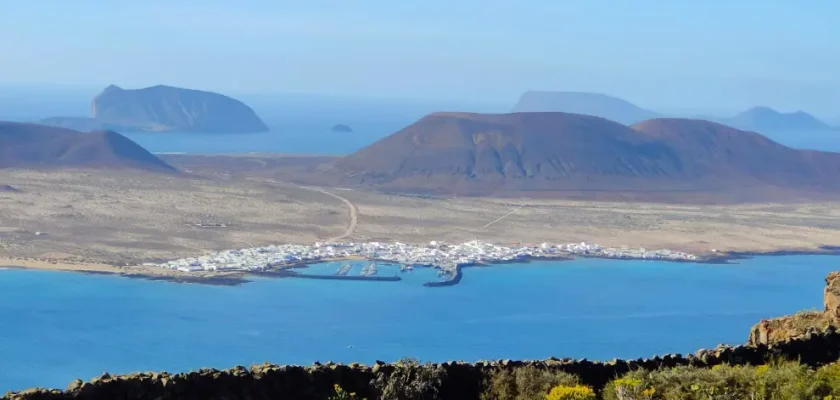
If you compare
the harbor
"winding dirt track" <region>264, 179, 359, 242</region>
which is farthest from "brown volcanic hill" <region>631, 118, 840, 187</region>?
the harbor

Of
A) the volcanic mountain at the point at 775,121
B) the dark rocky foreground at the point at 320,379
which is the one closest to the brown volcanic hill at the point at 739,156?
the dark rocky foreground at the point at 320,379

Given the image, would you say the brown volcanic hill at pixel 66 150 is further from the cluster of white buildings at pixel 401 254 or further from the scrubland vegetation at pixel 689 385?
the scrubland vegetation at pixel 689 385

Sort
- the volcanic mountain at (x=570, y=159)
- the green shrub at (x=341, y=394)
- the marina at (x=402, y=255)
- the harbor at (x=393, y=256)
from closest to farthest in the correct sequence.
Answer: the green shrub at (x=341, y=394), the harbor at (x=393, y=256), the marina at (x=402, y=255), the volcanic mountain at (x=570, y=159)

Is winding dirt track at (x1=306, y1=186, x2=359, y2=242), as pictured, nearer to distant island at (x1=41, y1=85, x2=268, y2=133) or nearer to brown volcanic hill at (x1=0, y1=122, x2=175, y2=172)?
brown volcanic hill at (x1=0, y1=122, x2=175, y2=172)

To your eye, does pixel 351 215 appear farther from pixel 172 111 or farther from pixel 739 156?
pixel 172 111

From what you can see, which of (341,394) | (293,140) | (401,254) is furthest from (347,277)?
(293,140)

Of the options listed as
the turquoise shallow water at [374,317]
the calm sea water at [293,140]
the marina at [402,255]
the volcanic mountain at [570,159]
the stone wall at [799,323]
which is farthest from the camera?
the calm sea water at [293,140]
